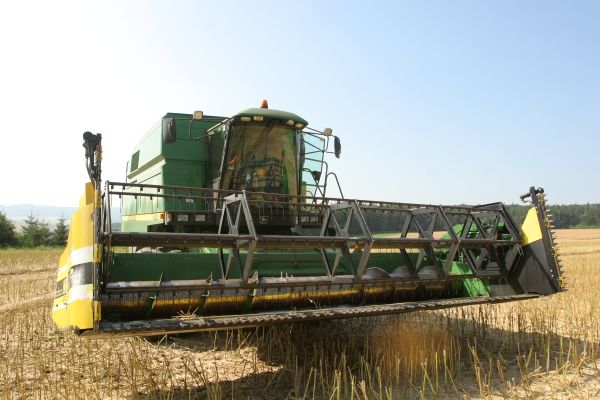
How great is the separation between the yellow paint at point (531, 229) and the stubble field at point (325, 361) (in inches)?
33.9

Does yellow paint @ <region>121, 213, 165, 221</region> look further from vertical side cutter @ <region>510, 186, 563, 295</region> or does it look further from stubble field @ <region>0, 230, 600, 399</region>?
vertical side cutter @ <region>510, 186, 563, 295</region>

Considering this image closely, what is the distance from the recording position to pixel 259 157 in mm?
5258

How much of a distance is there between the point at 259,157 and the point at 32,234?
29.3 metres

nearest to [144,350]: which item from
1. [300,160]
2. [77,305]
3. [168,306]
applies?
[168,306]

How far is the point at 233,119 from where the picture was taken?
5.03m

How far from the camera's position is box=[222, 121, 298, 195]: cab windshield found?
203 inches

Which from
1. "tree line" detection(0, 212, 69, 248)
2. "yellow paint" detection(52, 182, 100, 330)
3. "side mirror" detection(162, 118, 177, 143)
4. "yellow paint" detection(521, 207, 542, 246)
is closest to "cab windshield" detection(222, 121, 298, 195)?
"side mirror" detection(162, 118, 177, 143)

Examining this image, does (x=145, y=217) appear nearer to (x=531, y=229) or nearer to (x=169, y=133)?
(x=169, y=133)

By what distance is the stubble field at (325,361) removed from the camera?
3113mm

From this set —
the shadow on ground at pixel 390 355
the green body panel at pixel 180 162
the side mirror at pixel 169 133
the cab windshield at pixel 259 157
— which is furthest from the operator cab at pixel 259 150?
the shadow on ground at pixel 390 355

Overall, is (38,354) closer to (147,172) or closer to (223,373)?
(223,373)

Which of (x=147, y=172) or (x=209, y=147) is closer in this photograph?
(x=209, y=147)

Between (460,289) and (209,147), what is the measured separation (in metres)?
3.34

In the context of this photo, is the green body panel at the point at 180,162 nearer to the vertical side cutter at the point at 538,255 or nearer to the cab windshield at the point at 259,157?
the cab windshield at the point at 259,157
